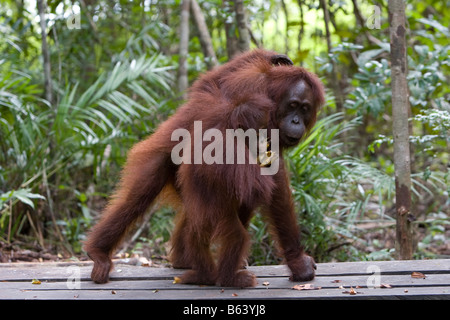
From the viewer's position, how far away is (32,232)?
15.6ft

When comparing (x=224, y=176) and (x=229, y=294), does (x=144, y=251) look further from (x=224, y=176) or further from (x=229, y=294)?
(x=224, y=176)

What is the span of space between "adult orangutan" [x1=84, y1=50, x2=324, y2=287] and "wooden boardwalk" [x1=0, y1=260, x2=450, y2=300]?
0.37 ft

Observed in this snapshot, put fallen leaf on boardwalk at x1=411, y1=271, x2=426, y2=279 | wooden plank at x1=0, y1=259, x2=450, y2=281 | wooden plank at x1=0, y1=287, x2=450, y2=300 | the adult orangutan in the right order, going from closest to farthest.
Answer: wooden plank at x1=0, y1=287, x2=450, y2=300
the adult orangutan
fallen leaf on boardwalk at x1=411, y1=271, x2=426, y2=279
wooden plank at x1=0, y1=259, x2=450, y2=281

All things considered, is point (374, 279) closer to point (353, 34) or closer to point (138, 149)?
point (138, 149)

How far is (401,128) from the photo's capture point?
132 inches

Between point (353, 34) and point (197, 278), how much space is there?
3.52 m

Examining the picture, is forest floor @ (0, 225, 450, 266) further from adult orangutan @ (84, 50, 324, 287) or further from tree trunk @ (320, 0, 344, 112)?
tree trunk @ (320, 0, 344, 112)

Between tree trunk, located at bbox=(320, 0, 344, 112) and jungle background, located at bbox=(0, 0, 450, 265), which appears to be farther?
tree trunk, located at bbox=(320, 0, 344, 112)

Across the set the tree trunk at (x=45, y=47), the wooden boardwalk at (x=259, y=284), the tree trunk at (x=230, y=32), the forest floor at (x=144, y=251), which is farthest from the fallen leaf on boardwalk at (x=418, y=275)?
the tree trunk at (x=45, y=47)

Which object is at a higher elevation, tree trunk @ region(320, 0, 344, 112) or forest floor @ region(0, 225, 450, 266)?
tree trunk @ region(320, 0, 344, 112)

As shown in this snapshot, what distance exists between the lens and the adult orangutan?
250 cm

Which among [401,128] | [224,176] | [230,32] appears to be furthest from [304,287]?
[230,32]

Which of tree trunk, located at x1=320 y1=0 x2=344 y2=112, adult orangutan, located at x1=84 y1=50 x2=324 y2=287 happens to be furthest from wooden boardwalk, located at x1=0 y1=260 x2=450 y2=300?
tree trunk, located at x1=320 y1=0 x2=344 y2=112

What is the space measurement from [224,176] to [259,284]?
0.63m
